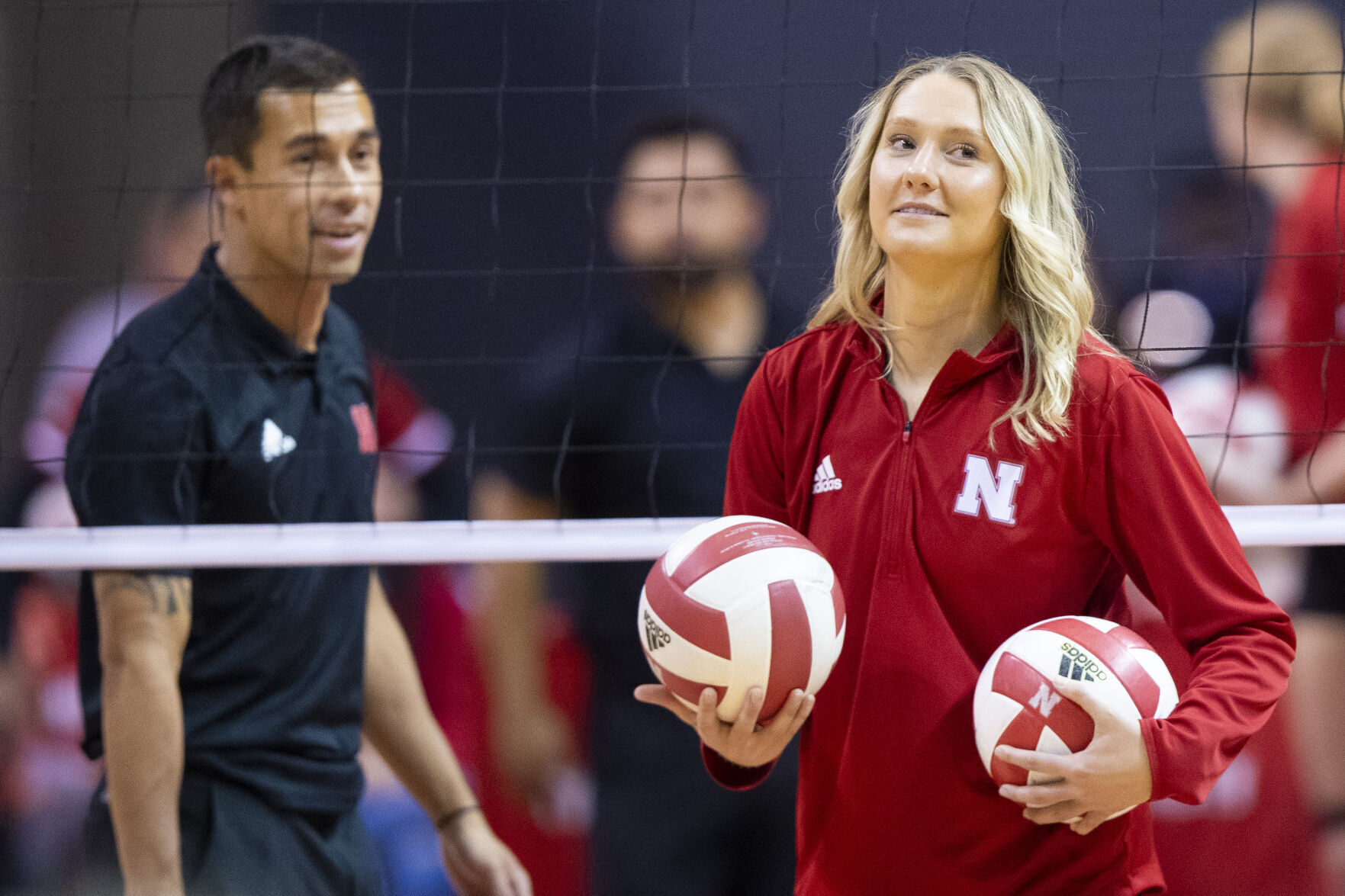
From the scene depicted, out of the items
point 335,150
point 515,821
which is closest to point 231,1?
point 335,150

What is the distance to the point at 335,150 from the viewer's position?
115 inches

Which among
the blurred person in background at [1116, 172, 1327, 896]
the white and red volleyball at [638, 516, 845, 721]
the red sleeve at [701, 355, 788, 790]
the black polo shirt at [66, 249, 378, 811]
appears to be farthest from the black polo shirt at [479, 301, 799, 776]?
the white and red volleyball at [638, 516, 845, 721]

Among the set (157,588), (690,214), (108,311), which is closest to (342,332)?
(108,311)

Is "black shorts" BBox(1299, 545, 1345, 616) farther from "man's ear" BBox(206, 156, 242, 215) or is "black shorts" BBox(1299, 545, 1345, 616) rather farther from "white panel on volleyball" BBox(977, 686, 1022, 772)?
"man's ear" BBox(206, 156, 242, 215)

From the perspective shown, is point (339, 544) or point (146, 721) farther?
point (146, 721)

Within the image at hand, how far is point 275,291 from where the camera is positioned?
2.90 metres

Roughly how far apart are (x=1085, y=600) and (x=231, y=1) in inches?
102

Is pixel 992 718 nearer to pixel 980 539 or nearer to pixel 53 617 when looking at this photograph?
pixel 980 539

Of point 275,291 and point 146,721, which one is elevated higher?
point 275,291

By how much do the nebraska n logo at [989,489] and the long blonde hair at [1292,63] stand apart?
180 centimetres

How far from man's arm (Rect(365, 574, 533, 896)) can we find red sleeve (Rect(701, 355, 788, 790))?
1.34 meters

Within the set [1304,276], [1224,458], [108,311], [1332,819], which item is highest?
[1304,276]

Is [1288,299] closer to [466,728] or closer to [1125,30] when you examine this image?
[1125,30]

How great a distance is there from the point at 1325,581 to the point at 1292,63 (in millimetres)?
1245
